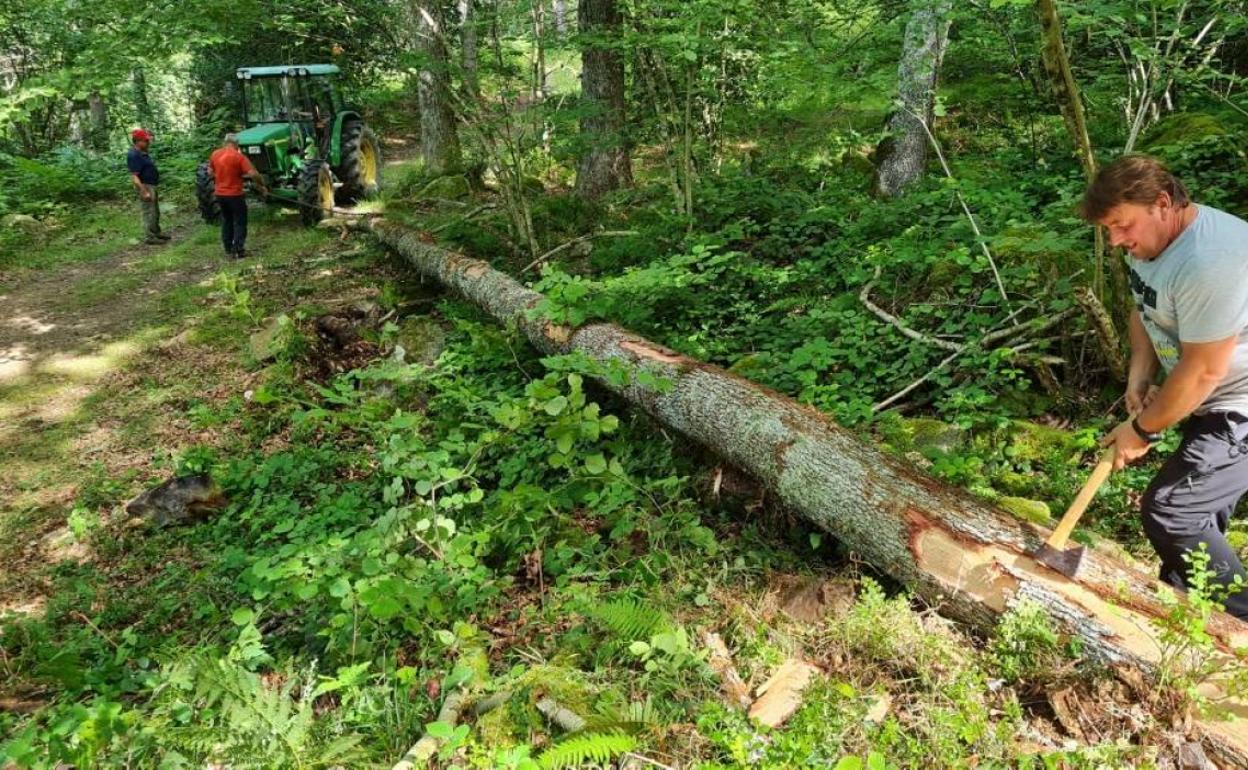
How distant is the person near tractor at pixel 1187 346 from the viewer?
7.52 ft

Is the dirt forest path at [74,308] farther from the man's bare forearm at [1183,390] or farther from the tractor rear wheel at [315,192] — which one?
the man's bare forearm at [1183,390]

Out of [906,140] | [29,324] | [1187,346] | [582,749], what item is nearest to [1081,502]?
[1187,346]

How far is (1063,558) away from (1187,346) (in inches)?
34.9

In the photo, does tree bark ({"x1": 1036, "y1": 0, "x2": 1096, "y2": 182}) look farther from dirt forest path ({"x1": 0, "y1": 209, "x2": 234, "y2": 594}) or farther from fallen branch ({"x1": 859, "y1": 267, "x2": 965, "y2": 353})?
dirt forest path ({"x1": 0, "y1": 209, "x2": 234, "y2": 594})

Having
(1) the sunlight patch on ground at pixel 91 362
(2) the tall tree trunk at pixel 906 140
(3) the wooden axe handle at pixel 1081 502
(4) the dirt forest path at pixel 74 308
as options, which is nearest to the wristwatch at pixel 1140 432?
(3) the wooden axe handle at pixel 1081 502

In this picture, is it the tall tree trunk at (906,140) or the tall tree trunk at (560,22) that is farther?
the tall tree trunk at (560,22)

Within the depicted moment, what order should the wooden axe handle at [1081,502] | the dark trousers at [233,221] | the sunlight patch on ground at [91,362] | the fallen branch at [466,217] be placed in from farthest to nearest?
the dark trousers at [233,221] → the fallen branch at [466,217] → the sunlight patch on ground at [91,362] → the wooden axe handle at [1081,502]

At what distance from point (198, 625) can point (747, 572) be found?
2.82 meters

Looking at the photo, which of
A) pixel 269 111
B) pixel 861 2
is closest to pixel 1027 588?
pixel 861 2

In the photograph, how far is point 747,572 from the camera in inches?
133

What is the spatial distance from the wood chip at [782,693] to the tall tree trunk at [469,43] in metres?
6.08

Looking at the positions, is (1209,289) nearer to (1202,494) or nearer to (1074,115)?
(1202,494)

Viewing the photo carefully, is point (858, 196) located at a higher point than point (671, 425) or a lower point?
higher

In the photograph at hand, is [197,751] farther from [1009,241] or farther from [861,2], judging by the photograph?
[861,2]
